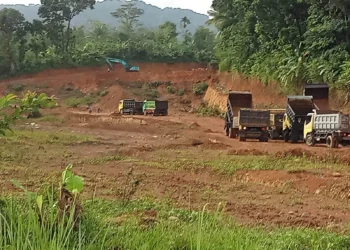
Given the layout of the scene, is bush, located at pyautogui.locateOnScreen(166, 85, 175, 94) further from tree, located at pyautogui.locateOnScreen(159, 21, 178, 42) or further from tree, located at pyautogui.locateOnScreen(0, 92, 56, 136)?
tree, located at pyautogui.locateOnScreen(0, 92, 56, 136)

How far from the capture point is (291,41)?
3519 centimetres

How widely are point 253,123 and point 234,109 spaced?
14.4 feet

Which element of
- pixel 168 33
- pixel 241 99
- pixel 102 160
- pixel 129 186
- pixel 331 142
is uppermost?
pixel 168 33

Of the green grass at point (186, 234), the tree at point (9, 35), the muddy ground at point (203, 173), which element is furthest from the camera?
the tree at point (9, 35)

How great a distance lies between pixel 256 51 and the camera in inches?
1586

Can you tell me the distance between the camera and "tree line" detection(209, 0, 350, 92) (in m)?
28.7

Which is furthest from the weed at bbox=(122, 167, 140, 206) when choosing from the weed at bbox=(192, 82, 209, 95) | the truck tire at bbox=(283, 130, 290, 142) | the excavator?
the excavator

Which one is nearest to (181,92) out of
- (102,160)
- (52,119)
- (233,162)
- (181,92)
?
(181,92)

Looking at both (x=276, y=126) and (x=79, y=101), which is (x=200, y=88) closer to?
(x=79, y=101)

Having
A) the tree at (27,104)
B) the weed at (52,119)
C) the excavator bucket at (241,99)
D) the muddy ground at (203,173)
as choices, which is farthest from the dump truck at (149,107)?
the tree at (27,104)

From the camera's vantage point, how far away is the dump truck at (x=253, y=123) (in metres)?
23.7

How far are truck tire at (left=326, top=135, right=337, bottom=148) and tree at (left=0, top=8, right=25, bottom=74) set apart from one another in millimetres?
51205

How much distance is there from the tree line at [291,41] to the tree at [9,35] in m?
30.0

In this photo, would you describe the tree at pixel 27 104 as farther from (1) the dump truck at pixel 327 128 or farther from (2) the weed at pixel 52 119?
(2) the weed at pixel 52 119
